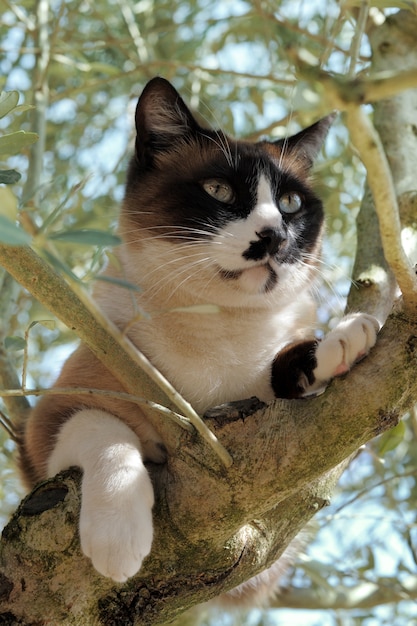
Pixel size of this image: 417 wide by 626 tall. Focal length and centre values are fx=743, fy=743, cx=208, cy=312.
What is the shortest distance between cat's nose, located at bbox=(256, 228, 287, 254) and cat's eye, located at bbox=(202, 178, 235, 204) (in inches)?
8.1

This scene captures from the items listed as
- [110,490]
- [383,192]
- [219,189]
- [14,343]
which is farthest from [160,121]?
[383,192]

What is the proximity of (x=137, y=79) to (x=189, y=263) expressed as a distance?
214 cm

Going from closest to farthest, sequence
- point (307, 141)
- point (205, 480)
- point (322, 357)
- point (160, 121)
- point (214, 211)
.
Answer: point (205, 480) → point (322, 357) → point (214, 211) → point (160, 121) → point (307, 141)

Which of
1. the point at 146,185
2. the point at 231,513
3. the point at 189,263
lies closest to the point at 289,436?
the point at 231,513

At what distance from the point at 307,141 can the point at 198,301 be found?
0.74 m

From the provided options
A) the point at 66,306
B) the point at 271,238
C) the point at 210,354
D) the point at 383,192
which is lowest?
the point at 210,354

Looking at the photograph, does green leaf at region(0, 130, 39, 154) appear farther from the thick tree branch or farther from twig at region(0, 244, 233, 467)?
the thick tree branch

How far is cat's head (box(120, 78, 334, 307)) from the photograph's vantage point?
1.86m

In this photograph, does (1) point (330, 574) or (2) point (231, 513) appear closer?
(2) point (231, 513)

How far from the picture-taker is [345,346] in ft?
5.12

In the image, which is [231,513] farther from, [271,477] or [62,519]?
[62,519]

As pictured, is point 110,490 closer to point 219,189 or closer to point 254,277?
point 254,277

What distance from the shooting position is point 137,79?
3.76 metres

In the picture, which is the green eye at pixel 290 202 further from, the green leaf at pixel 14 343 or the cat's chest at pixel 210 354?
the green leaf at pixel 14 343
